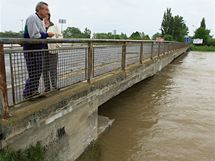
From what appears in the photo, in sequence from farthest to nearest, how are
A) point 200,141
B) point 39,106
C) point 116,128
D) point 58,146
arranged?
point 116,128 < point 200,141 < point 58,146 < point 39,106

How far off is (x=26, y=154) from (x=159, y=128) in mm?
4348

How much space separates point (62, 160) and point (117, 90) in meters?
3.42

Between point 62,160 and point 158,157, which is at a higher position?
point 62,160

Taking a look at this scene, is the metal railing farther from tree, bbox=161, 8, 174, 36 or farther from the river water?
tree, bbox=161, 8, 174, 36

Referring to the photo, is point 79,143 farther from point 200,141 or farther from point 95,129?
point 200,141

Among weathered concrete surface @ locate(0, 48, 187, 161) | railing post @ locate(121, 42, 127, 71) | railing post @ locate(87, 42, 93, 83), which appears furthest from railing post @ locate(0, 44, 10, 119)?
railing post @ locate(121, 42, 127, 71)

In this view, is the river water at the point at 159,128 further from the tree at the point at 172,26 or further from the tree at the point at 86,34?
the tree at the point at 172,26

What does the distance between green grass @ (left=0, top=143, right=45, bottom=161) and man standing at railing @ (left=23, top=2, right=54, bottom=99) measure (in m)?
0.77

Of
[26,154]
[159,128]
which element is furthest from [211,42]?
[26,154]

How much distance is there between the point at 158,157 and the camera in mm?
5453

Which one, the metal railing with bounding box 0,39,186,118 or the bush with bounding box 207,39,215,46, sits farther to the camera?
the bush with bounding box 207,39,215,46

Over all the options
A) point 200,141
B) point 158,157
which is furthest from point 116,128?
point 200,141

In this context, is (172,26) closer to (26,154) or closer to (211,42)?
(211,42)

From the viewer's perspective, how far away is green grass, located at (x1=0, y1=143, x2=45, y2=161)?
3.11m
